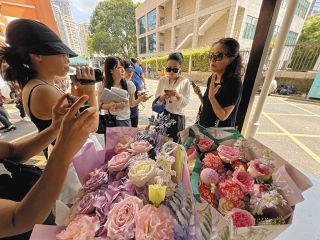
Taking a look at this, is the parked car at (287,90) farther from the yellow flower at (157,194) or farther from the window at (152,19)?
the window at (152,19)

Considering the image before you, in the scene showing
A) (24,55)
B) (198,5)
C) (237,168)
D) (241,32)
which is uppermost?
(198,5)

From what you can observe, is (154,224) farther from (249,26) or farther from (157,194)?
(249,26)

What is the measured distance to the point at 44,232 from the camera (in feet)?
1.74

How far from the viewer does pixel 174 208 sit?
0.52m

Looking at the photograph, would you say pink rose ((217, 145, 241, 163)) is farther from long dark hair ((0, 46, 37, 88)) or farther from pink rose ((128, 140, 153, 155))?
long dark hair ((0, 46, 37, 88))

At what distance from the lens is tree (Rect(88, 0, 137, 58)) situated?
29.8 m

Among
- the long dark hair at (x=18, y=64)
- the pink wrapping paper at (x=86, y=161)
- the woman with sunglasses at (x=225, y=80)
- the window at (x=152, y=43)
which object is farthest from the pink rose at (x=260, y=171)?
the window at (x=152, y=43)

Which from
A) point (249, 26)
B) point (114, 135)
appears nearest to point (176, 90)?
point (114, 135)

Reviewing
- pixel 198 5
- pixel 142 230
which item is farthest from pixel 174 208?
pixel 198 5

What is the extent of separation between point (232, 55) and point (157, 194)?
1.63 metres

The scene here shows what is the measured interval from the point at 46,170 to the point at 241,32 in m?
17.1

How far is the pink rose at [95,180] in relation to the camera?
26.1 inches

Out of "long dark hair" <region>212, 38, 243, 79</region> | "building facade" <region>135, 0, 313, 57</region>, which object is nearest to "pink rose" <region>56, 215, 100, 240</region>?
"long dark hair" <region>212, 38, 243, 79</region>

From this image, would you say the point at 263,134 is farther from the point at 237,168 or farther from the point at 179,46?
the point at 179,46
